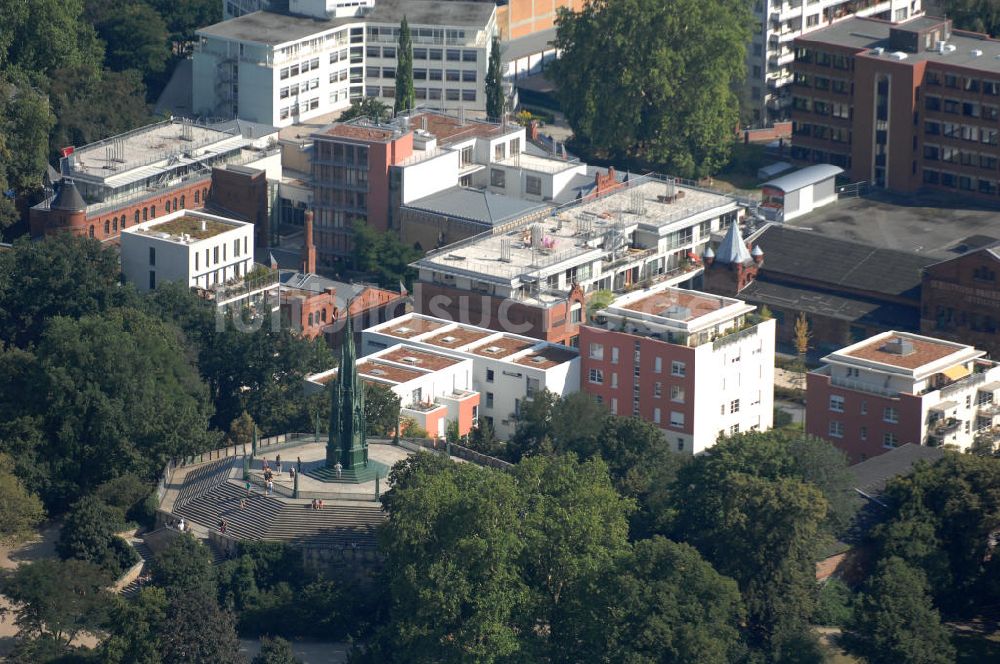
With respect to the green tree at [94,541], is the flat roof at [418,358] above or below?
above

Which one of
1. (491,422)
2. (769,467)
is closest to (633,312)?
(491,422)

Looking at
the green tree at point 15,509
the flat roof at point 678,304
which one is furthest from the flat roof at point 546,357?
the green tree at point 15,509

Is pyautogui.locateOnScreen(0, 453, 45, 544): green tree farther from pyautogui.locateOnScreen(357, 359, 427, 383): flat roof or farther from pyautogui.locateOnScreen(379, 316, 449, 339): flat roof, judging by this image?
pyautogui.locateOnScreen(379, 316, 449, 339): flat roof

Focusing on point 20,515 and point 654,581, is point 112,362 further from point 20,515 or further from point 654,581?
point 654,581

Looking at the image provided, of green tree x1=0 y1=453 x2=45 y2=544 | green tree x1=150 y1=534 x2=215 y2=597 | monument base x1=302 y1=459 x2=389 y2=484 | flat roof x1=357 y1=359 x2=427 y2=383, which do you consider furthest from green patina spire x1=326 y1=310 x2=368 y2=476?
green tree x1=0 y1=453 x2=45 y2=544

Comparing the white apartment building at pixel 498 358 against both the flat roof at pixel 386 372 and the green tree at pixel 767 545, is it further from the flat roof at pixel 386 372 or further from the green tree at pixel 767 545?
the green tree at pixel 767 545

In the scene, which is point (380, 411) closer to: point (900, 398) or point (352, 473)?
point (352, 473)
